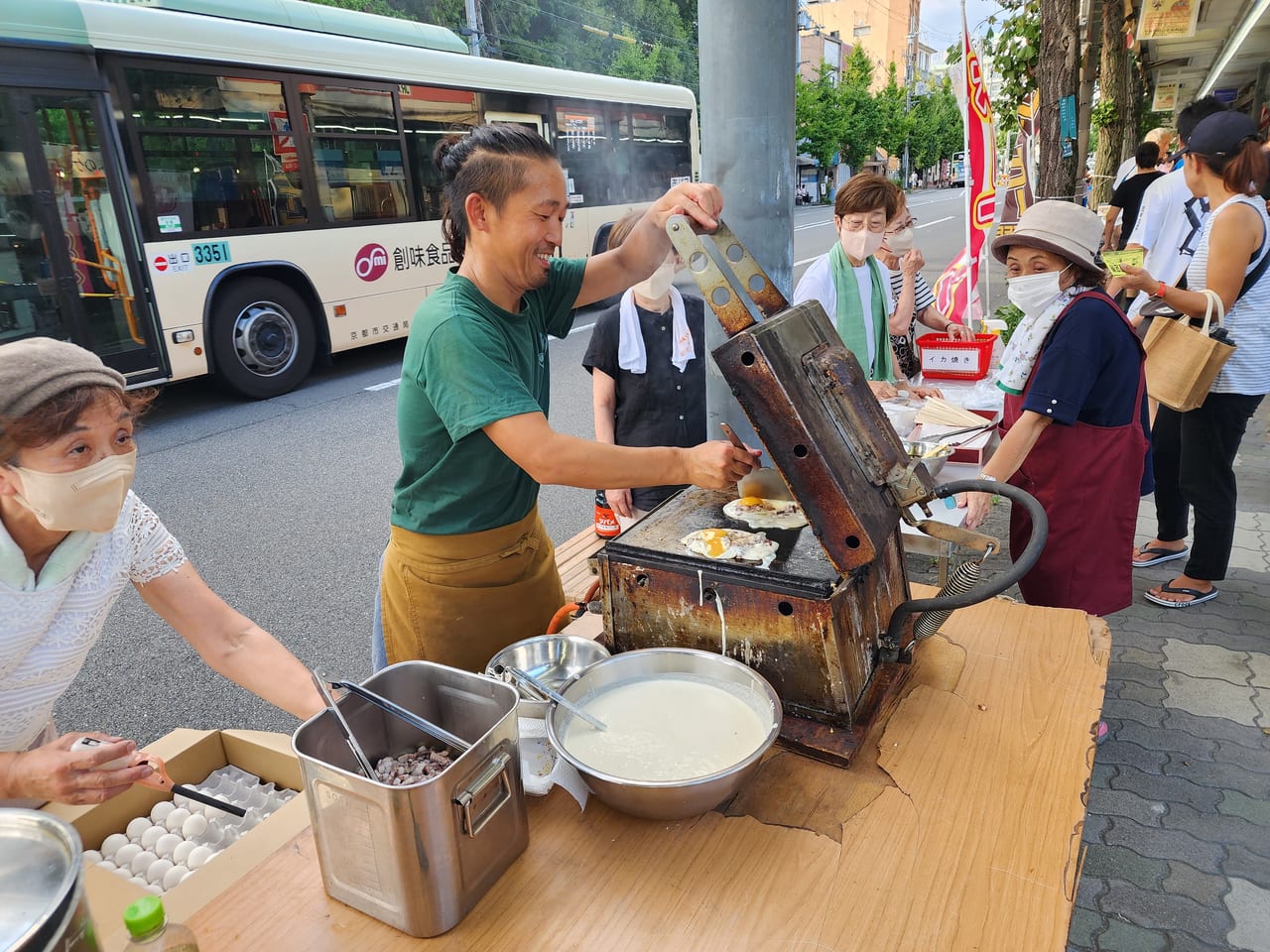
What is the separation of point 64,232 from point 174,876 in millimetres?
6690

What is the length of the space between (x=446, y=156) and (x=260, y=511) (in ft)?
14.1

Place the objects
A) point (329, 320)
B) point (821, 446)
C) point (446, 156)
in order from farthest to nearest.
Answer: point (329, 320), point (446, 156), point (821, 446)

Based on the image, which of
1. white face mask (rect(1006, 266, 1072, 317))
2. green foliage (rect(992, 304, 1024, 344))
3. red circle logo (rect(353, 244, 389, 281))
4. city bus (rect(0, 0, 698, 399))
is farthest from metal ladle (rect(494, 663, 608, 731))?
red circle logo (rect(353, 244, 389, 281))

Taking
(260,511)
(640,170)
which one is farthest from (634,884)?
(640,170)

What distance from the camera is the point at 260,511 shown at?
5.46 metres

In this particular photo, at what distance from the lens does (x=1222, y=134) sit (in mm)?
3512

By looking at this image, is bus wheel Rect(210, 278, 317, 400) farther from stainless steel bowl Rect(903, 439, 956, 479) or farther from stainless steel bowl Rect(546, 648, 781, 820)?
stainless steel bowl Rect(546, 648, 781, 820)

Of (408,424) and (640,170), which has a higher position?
(640,170)

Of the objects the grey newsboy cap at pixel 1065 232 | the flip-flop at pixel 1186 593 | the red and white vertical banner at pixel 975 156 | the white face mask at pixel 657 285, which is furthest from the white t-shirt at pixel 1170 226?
the white face mask at pixel 657 285

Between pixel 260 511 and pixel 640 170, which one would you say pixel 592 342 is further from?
pixel 640 170

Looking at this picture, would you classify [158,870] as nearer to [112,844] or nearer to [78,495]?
[112,844]

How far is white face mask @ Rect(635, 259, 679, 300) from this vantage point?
308 centimetres

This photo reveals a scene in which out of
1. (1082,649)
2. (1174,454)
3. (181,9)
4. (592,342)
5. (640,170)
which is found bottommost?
(1174,454)

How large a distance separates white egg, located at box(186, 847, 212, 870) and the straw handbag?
3909 millimetres
